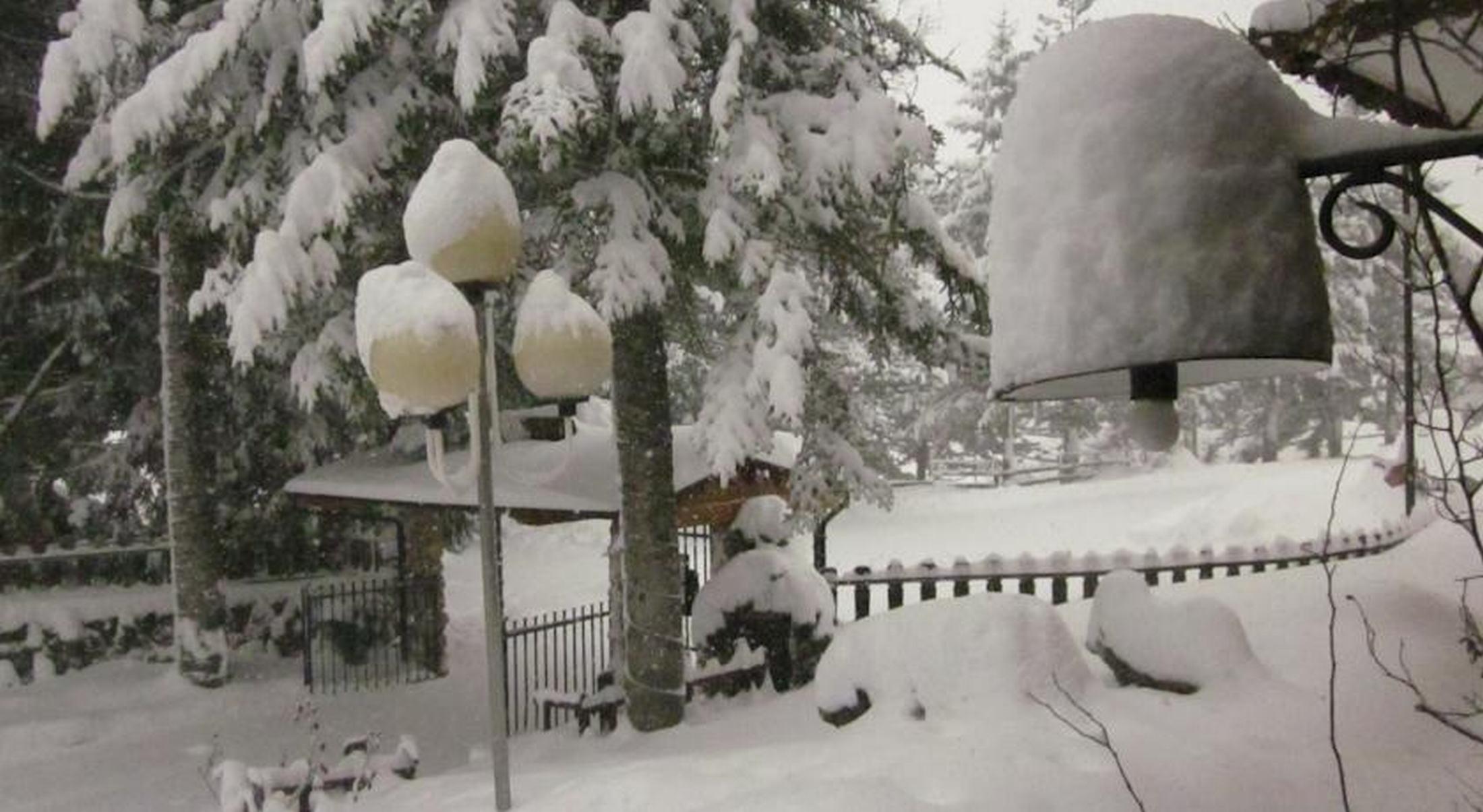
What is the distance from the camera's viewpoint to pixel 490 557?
5.09 metres

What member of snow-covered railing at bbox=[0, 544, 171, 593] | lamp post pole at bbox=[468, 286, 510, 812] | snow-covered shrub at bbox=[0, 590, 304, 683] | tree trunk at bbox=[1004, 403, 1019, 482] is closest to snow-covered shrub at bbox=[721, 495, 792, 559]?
lamp post pole at bbox=[468, 286, 510, 812]

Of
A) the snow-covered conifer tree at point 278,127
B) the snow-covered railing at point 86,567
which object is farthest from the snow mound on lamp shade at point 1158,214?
A: the snow-covered railing at point 86,567

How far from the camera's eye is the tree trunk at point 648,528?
26.8 ft

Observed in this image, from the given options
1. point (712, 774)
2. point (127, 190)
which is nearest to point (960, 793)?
point (712, 774)

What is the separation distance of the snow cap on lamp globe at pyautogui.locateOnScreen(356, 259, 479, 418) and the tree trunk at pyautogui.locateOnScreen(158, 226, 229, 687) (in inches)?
306

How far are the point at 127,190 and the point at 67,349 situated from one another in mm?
6418

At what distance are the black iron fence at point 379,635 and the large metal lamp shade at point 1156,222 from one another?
1217cm

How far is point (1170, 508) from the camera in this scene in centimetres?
2466

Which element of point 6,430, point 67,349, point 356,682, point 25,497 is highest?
point 67,349

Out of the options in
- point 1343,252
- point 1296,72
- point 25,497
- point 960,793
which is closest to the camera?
point 1343,252

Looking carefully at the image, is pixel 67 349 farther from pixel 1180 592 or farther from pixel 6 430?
pixel 1180 592

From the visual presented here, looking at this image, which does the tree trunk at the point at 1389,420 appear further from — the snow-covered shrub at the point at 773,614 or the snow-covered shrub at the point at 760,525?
the snow-covered shrub at the point at 773,614

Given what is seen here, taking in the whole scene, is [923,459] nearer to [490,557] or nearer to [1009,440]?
[1009,440]

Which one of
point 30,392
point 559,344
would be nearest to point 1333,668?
point 559,344
